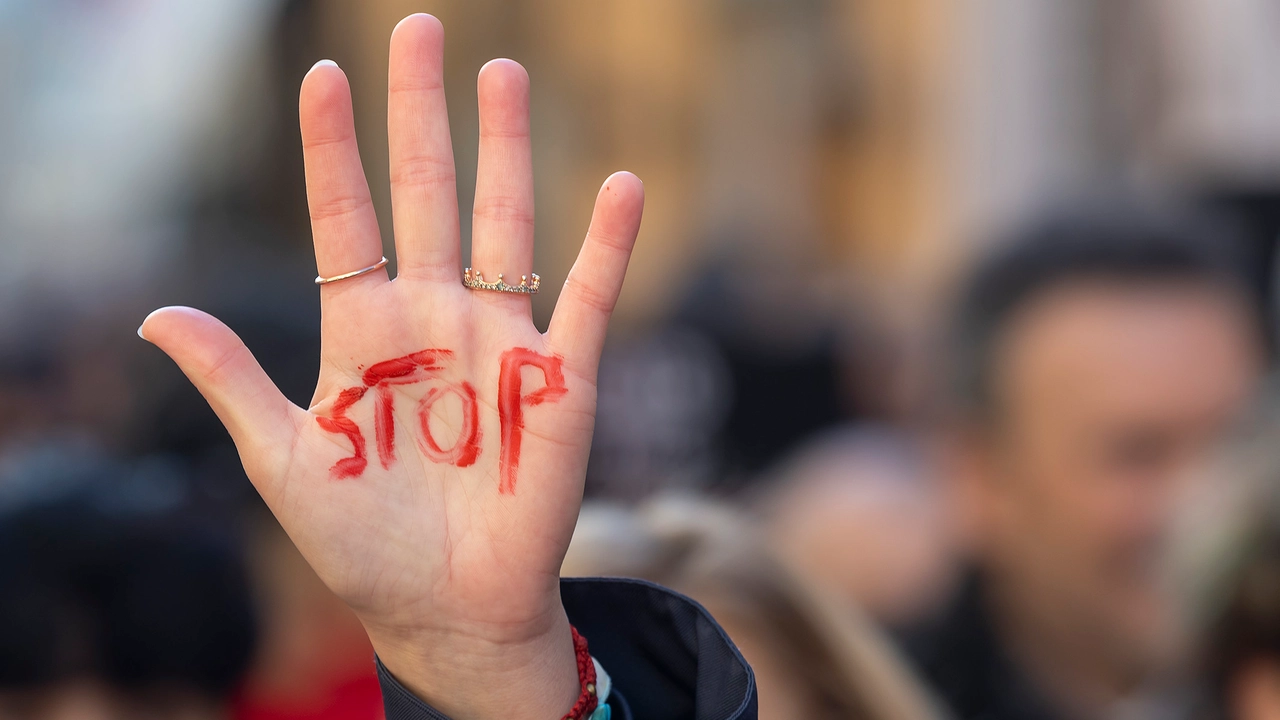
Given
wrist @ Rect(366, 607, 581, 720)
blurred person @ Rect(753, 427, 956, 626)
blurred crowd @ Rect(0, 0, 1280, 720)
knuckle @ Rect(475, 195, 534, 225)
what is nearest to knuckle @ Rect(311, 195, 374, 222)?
knuckle @ Rect(475, 195, 534, 225)

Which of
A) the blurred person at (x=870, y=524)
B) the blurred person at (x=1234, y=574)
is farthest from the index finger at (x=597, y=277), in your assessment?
the blurred person at (x=1234, y=574)

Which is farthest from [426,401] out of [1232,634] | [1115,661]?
[1115,661]

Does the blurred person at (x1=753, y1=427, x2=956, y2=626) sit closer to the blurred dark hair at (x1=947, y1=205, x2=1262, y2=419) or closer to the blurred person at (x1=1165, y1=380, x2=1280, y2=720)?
the blurred dark hair at (x1=947, y1=205, x2=1262, y2=419)

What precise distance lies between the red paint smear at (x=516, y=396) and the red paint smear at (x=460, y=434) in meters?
0.04

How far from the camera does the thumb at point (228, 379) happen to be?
1344mm

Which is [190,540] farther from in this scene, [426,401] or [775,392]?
[775,392]

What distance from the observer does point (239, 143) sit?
23.8 feet

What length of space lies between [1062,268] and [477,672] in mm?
2103

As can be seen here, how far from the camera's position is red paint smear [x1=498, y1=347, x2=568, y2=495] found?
1420 mm

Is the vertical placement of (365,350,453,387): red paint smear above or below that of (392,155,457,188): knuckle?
below

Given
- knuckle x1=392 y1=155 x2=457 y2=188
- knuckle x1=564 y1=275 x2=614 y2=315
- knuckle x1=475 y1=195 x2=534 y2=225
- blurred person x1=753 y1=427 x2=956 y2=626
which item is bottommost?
blurred person x1=753 y1=427 x2=956 y2=626

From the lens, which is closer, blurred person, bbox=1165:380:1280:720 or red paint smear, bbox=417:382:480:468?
red paint smear, bbox=417:382:480:468

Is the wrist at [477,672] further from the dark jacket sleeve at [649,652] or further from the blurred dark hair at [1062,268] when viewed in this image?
the blurred dark hair at [1062,268]

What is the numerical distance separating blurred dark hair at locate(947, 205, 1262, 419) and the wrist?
1804 mm
